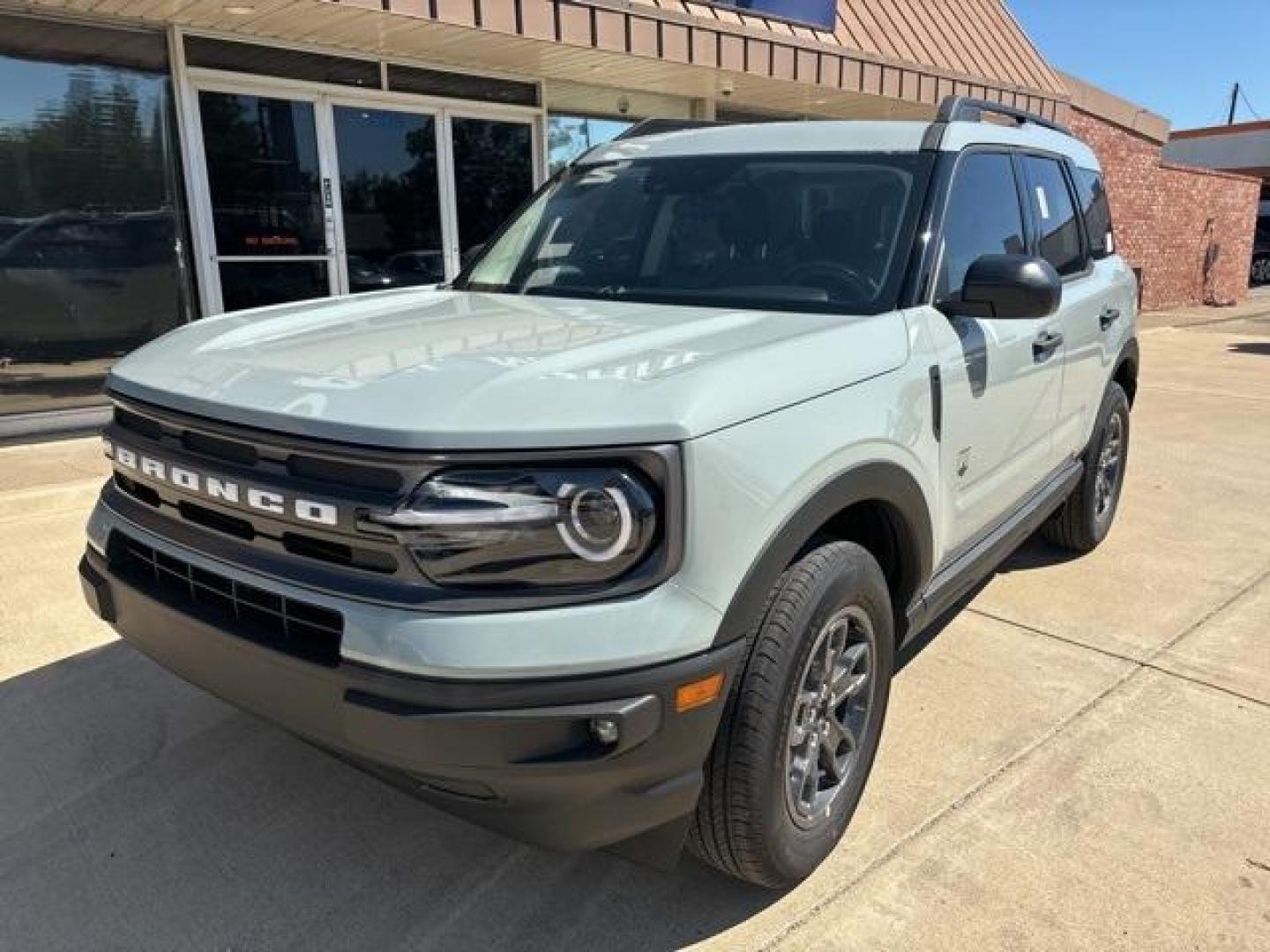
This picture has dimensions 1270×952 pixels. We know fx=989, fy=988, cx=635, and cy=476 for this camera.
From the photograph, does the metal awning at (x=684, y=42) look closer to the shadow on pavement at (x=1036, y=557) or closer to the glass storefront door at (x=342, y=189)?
the glass storefront door at (x=342, y=189)

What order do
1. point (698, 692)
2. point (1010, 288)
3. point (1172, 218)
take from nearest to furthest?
point (698, 692) < point (1010, 288) < point (1172, 218)

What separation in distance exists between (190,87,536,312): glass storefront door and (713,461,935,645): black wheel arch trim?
6.39m

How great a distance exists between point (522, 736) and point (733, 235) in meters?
1.95

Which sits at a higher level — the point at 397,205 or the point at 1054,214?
the point at 397,205

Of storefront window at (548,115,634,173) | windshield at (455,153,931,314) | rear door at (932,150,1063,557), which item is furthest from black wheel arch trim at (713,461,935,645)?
storefront window at (548,115,634,173)

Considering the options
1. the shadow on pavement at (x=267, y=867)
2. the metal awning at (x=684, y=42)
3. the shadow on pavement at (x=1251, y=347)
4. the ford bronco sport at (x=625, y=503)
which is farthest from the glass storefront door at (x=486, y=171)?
the shadow on pavement at (x=1251, y=347)

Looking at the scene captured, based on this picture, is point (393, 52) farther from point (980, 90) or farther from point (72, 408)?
point (980, 90)

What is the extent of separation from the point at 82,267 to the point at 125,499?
5.77 metres

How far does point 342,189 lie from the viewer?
8.48 metres

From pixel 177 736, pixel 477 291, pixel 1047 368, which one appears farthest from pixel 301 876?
pixel 1047 368

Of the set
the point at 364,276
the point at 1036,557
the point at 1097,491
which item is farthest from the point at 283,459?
the point at 364,276

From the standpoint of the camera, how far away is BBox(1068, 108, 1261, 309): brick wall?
16.8 metres

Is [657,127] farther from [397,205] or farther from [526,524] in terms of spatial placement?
[397,205]

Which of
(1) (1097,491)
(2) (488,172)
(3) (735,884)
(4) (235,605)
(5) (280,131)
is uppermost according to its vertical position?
(5) (280,131)
